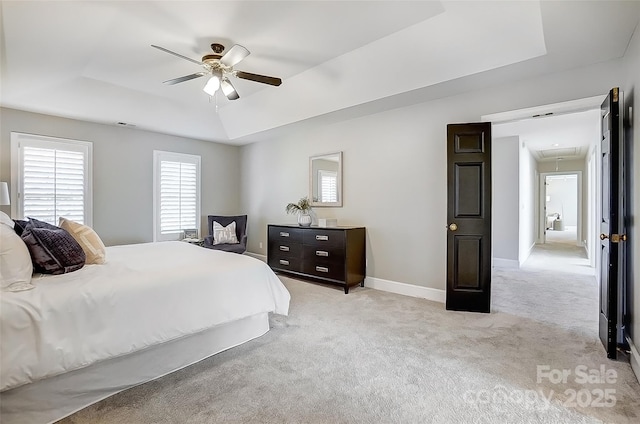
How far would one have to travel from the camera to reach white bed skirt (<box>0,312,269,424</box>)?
5.38ft

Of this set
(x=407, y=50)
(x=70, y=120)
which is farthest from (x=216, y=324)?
(x=70, y=120)

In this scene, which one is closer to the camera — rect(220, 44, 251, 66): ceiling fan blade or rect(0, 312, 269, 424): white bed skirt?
rect(0, 312, 269, 424): white bed skirt

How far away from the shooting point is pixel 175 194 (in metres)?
5.87

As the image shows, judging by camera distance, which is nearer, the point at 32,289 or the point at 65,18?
the point at 32,289

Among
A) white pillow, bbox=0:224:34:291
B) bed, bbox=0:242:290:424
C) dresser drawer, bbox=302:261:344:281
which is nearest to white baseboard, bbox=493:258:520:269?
dresser drawer, bbox=302:261:344:281

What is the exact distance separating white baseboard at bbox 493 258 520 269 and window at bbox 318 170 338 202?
3.67 m

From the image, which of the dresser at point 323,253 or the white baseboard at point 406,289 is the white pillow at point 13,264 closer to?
the dresser at point 323,253

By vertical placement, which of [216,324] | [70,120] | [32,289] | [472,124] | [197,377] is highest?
[70,120]

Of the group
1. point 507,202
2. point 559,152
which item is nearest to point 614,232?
point 507,202

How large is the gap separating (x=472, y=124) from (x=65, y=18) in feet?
12.7

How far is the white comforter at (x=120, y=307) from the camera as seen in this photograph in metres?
1.58

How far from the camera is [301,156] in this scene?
5.55 metres

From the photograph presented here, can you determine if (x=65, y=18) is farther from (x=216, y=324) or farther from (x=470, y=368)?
(x=470, y=368)

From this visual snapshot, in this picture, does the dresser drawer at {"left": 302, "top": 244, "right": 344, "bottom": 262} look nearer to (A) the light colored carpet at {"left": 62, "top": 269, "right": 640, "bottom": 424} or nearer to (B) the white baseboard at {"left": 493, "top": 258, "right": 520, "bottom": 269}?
(A) the light colored carpet at {"left": 62, "top": 269, "right": 640, "bottom": 424}
